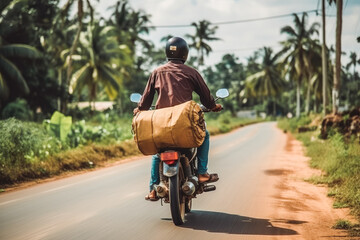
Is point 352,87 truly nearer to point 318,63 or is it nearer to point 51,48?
point 318,63

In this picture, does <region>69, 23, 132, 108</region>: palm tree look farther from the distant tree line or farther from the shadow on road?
the shadow on road

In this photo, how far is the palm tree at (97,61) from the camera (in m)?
33.8

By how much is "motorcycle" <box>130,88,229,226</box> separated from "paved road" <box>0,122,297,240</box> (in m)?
0.28

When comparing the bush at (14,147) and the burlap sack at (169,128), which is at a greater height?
the burlap sack at (169,128)

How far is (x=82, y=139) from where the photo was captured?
554 inches

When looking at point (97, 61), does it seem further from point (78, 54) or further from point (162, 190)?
point (162, 190)

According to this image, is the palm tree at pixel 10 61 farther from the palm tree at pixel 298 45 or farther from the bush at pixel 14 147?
the palm tree at pixel 298 45

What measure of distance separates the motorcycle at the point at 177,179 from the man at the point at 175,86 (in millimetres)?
132

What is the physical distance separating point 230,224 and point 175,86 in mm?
1762

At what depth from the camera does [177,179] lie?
14.9ft

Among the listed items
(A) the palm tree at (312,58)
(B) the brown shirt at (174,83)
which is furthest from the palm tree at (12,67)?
(A) the palm tree at (312,58)

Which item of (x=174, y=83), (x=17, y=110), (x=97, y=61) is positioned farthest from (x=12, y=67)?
(x=174, y=83)

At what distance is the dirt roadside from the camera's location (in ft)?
14.9

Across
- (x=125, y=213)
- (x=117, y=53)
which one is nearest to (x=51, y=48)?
(x=117, y=53)
